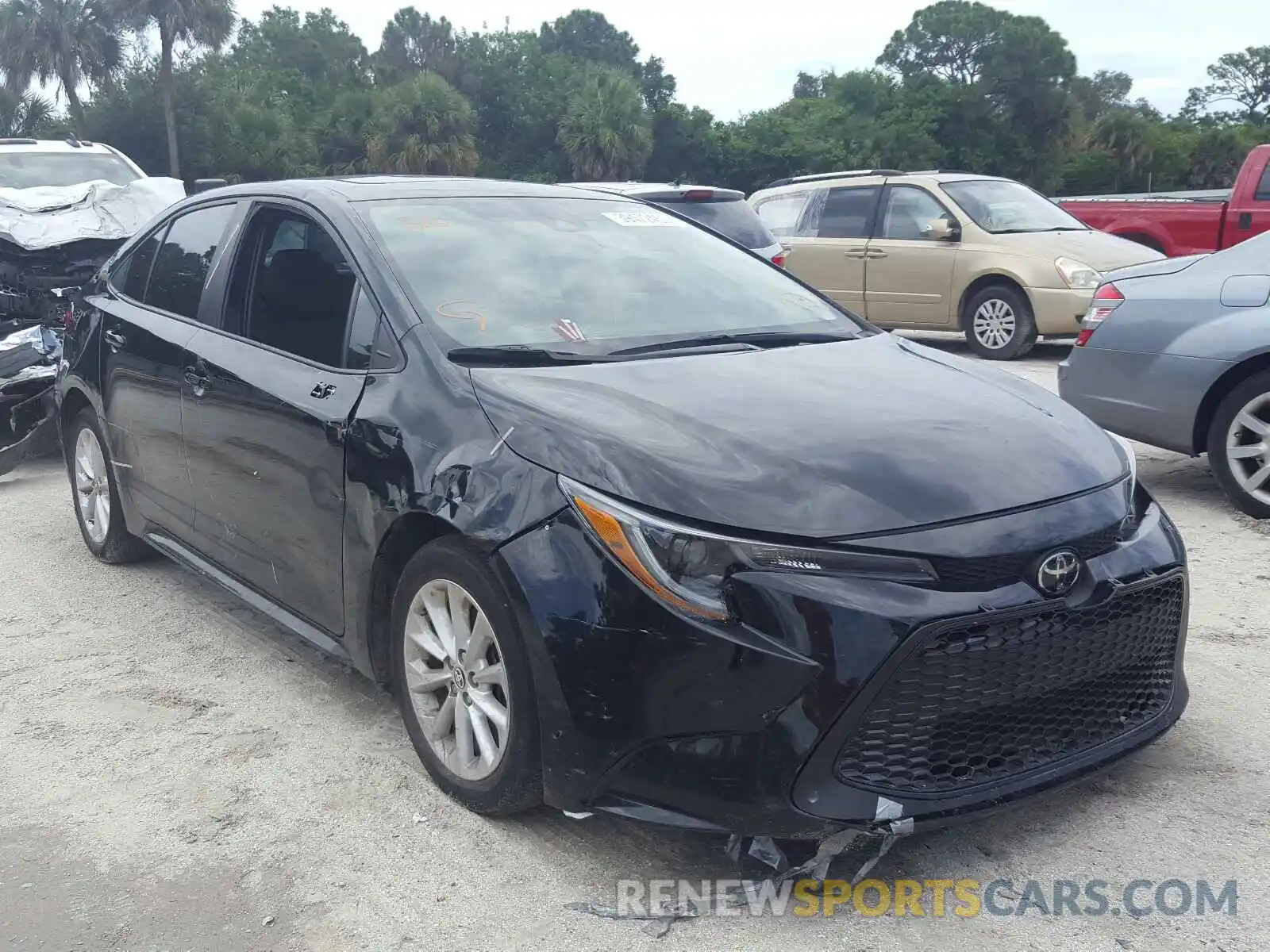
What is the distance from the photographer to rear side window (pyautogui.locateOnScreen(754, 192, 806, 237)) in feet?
43.7

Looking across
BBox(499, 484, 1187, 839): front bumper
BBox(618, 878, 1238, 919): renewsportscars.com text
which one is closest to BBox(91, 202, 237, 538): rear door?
BBox(499, 484, 1187, 839): front bumper

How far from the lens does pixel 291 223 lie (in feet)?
13.5

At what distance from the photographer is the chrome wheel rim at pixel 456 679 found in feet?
10.1

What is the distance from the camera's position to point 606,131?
183 ft

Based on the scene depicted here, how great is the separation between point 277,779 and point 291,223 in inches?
69.8

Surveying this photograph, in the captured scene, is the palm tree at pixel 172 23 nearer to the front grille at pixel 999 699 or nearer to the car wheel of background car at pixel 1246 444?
the car wheel of background car at pixel 1246 444

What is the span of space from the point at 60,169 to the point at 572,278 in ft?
29.8

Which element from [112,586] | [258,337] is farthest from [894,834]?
[112,586]

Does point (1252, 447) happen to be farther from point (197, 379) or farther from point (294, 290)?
point (197, 379)

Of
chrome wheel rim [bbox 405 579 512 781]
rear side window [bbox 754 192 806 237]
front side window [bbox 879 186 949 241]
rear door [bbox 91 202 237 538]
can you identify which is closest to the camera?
chrome wheel rim [bbox 405 579 512 781]

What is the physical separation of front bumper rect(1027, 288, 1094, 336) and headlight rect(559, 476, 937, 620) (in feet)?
29.5

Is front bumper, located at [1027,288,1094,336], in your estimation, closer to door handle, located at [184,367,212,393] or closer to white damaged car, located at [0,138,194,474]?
white damaged car, located at [0,138,194,474]

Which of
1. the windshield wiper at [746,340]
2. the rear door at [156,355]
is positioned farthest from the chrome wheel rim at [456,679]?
the rear door at [156,355]

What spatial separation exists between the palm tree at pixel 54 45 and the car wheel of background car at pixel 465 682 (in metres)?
51.7
